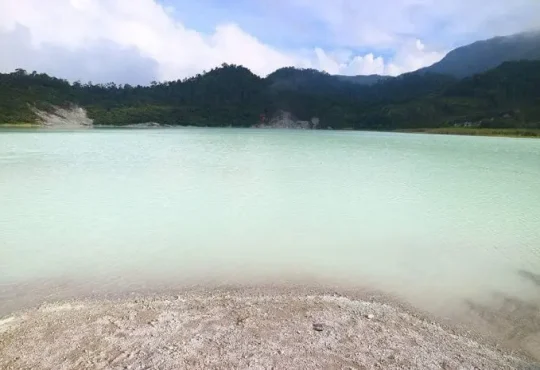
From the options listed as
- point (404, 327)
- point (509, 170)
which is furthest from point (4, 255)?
point (509, 170)

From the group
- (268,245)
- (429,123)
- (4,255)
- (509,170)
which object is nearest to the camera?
(4,255)

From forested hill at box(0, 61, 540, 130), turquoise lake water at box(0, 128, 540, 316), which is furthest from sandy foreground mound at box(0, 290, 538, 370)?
forested hill at box(0, 61, 540, 130)

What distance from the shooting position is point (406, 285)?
663 centimetres

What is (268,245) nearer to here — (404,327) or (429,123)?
(404,327)

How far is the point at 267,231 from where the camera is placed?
969 centimetres

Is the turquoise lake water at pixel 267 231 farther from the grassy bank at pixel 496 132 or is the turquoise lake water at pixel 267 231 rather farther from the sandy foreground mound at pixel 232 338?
the grassy bank at pixel 496 132

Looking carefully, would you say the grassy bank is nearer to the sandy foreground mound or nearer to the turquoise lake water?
the turquoise lake water

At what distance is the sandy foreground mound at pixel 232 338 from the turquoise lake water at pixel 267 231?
111 centimetres

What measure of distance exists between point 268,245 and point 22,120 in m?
103

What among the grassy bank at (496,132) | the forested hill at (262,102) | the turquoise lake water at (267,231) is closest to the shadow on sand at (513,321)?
the turquoise lake water at (267,231)

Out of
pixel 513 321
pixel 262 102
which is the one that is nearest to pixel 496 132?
pixel 513 321

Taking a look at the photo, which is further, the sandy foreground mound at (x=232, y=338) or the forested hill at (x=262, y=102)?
the forested hill at (x=262, y=102)

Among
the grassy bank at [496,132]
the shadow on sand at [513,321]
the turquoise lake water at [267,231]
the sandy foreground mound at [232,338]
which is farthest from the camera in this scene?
the grassy bank at [496,132]

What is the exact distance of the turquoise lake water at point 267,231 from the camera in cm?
682
